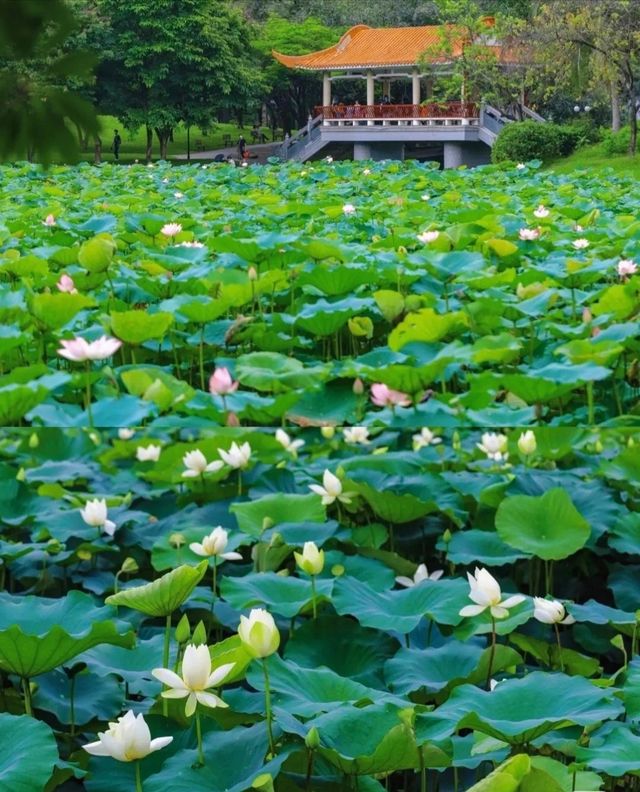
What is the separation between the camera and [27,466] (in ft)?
4.11

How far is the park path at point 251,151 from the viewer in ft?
55.1

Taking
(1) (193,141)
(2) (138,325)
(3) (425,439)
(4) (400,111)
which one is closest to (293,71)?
(4) (400,111)

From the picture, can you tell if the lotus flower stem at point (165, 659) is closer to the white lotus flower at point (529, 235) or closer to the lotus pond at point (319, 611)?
the lotus pond at point (319, 611)

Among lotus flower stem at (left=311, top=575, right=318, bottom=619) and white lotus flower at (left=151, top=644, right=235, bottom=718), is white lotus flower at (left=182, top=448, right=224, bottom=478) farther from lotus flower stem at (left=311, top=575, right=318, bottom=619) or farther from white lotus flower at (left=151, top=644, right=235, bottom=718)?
white lotus flower at (left=151, top=644, right=235, bottom=718)

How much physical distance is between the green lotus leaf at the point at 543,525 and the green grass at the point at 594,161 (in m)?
12.5

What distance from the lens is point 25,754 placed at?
0.62 meters

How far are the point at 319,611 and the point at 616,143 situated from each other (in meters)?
15.2

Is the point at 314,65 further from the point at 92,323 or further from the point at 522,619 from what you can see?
the point at 522,619

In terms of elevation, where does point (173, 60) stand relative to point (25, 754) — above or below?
above

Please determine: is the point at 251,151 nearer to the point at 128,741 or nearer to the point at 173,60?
the point at 173,60

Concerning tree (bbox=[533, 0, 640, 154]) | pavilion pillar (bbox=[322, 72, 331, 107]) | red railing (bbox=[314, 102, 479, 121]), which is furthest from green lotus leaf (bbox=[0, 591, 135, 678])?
pavilion pillar (bbox=[322, 72, 331, 107])

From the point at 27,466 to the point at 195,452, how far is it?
0.78 ft

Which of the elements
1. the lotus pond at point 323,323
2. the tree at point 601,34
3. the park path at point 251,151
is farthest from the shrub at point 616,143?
the lotus pond at point 323,323

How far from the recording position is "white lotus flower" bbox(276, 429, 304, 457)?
126 centimetres
